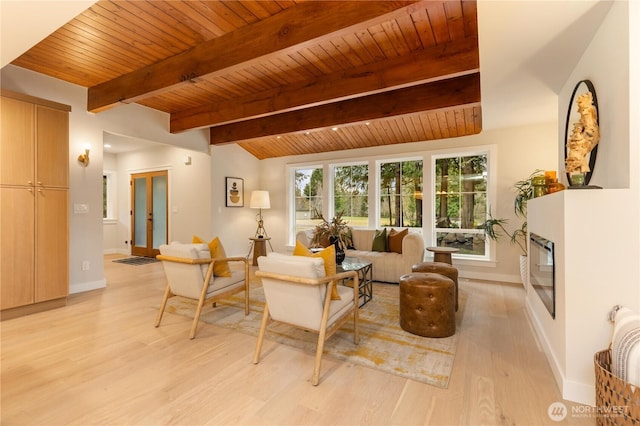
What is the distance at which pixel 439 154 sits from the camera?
5.17 meters

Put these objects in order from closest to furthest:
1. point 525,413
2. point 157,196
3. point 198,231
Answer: point 525,413
point 198,231
point 157,196

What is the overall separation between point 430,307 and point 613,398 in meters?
1.32

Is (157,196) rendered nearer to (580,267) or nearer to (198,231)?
(198,231)

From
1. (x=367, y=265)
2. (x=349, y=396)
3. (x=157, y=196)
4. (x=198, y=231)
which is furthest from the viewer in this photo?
(x=157, y=196)

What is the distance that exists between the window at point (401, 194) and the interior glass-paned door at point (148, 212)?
4963mm

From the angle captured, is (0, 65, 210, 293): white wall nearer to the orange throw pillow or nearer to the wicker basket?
the orange throw pillow

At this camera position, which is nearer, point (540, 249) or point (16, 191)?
point (540, 249)

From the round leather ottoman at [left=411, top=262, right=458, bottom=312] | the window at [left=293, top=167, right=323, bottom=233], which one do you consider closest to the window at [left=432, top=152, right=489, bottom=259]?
the round leather ottoman at [left=411, top=262, right=458, bottom=312]

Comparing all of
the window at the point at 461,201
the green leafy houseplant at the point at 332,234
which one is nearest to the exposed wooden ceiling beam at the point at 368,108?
the green leafy houseplant at the point at 332,234

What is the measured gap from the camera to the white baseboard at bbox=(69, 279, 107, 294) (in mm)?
3918

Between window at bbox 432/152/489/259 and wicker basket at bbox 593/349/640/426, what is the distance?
3.65 metres

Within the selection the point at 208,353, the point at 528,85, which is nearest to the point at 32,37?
the point at 208,353

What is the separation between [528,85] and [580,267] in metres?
2.16

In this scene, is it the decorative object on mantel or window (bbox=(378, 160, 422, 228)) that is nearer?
the decorative object on mantel
